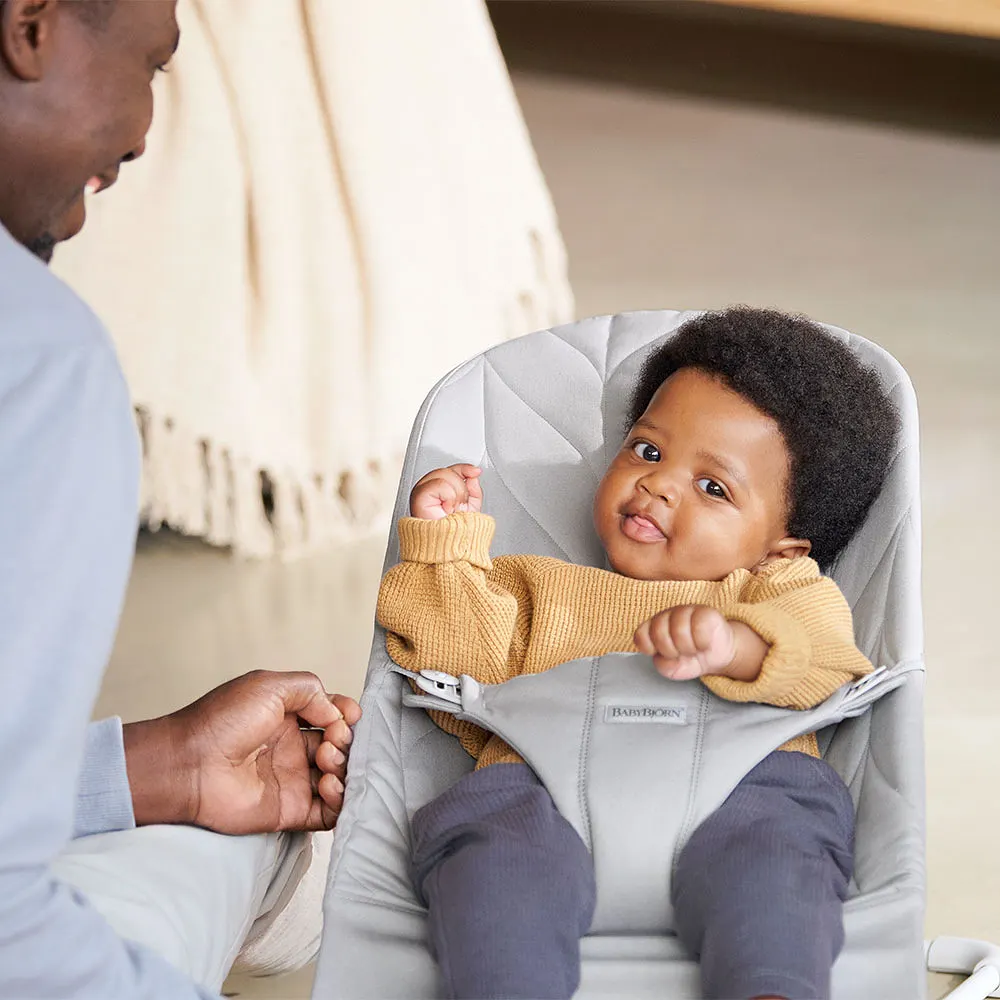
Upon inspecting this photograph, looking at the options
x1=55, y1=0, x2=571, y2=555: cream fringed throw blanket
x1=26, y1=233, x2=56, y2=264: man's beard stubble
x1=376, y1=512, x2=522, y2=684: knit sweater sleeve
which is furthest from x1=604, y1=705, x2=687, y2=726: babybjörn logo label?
x1=55, y1=0, x2=571, y2=555: cream fringed throw blanket

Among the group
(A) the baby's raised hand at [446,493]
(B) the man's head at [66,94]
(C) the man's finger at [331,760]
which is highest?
(B) the man's head at [66,94]

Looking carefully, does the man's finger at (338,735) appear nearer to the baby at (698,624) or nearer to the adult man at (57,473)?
the baby at (698,624)

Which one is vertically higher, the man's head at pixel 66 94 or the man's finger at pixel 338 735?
the man's head at pixel 66 94

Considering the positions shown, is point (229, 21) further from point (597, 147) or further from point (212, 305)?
point (597, 147)

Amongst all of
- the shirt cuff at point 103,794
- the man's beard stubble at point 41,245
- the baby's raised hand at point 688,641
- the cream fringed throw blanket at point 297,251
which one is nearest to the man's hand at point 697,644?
the baby's raised hand at point 688,641

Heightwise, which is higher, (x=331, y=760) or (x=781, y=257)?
(x=781, y=257)

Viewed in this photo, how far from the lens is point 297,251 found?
2137 millimetres

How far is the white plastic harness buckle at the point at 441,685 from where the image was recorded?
1.17m

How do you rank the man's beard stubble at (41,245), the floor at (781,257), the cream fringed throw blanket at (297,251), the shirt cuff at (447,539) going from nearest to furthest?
the man's beard stubble at (41,245) < the shirt cuff at (447,539) < the floor at (781,257) < the cream fringed throw blanket at (297,251)

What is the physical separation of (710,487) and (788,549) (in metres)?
0.10

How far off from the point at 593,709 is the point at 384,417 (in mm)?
1142

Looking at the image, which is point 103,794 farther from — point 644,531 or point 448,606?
point 644,531

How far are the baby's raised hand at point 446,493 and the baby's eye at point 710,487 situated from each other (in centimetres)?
20

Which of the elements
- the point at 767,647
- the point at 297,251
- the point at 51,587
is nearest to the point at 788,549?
the point at 767,647
